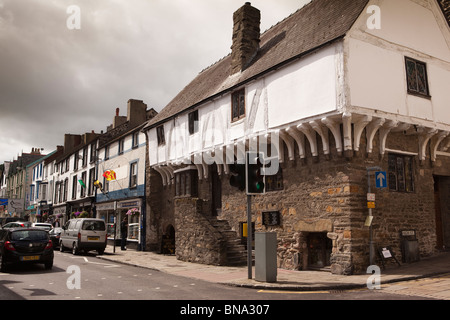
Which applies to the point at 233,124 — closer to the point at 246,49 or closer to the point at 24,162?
the point at 246,49

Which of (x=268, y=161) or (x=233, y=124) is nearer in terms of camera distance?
(x=268, y=161)

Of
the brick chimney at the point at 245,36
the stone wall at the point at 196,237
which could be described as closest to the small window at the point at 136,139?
the stone wall at the point at 196,237

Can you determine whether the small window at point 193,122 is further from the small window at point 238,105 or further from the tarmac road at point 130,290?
the tarmac road at point 130,290

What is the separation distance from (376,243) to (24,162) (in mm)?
63144

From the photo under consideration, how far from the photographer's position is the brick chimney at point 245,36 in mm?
18469

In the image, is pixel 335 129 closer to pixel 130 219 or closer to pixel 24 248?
pixel 24 248

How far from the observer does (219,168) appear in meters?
18.1

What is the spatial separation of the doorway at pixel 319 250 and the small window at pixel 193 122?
851cm

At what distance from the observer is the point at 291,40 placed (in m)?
15.9

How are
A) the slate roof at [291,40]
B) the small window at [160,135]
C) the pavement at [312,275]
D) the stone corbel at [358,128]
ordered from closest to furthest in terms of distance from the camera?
the pavement at [312,275], the stone corbel at [358,128], the slate roof at [291,40], the small window at [160,135]

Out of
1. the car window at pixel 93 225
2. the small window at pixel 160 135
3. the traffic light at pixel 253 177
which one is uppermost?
the small window at pixel 160 135

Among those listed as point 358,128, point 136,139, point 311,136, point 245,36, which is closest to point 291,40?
point 245,36

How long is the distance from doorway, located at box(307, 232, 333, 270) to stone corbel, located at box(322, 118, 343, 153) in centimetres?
326

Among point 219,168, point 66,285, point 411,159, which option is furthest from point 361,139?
point 66,285
